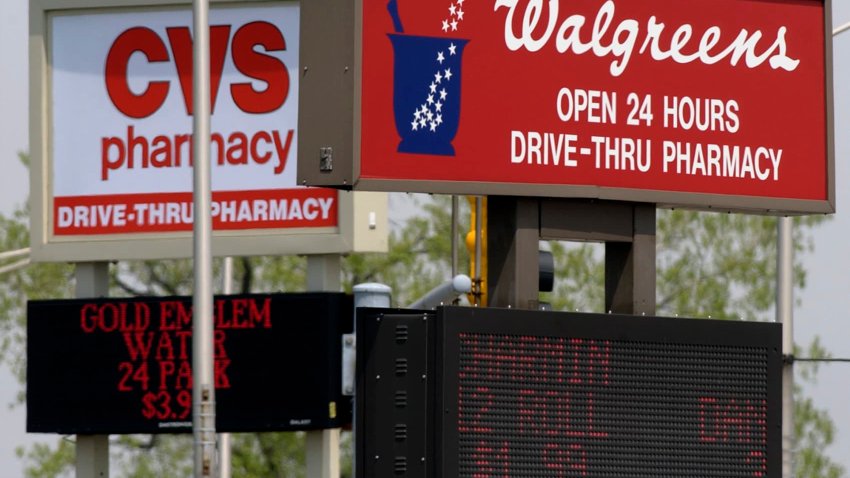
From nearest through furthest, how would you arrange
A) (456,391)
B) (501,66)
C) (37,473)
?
(456,391) < (501,66) < (37,473)

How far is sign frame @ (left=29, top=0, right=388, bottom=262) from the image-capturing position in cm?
2269

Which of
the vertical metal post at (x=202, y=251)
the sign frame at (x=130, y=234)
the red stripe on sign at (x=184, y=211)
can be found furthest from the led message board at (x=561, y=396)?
the red stripe on sign at (x=184, y=211)

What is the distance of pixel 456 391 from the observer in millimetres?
13477

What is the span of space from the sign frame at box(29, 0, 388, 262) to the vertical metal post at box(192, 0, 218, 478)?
4.80m

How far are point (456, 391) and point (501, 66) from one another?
222 cm

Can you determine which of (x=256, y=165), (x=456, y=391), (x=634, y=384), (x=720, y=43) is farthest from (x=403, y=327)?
(x=256, y=165)

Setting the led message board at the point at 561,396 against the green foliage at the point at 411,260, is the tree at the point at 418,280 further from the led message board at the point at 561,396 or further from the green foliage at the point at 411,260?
the led message board at the point at 561,396

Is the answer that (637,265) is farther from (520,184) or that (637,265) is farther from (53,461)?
(53,461)

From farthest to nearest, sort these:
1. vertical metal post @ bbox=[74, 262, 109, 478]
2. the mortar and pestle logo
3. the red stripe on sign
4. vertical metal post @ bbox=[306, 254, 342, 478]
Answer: vertical metal post @ bbox=[74, 262, 109, 478] → the red stripe on sign → vertical metal post @ bbox=[306, 254, 342, 478] → the mortar and pestle logo

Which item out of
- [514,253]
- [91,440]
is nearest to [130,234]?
[91,440]

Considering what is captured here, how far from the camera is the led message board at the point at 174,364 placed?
22.1m

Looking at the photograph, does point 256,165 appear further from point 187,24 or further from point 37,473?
point 37,473

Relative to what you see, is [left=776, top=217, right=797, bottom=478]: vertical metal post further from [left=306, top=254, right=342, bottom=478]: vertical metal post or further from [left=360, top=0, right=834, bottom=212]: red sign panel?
[left=360, top=0, right=834, bottom=212]: red sign panel

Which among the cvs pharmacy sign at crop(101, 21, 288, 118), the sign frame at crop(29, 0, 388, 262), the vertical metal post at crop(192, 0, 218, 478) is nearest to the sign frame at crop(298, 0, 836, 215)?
the vertical metal post at crop(192, 0, 218, 478)
